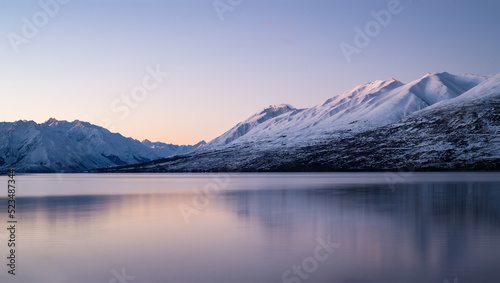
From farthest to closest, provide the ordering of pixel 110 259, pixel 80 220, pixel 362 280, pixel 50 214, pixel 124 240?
1. pixel 50 214
2. pixel 80 220
3. pixel 124 240
4. pixel 110 259
5. pixel 362 280

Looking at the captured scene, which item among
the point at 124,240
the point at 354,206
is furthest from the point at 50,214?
the point at 354,206

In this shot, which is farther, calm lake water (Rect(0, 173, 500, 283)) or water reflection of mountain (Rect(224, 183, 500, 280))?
water reflection of mountain (Rect(224, 183, 500, 280))

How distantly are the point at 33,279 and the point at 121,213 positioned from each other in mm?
24802

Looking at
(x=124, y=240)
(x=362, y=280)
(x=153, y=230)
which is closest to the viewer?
(x=362, y=280)

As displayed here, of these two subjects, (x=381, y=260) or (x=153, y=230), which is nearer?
(x=381, y=260)

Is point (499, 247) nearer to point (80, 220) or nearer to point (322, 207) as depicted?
point (322, 207)

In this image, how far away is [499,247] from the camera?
22500 mm

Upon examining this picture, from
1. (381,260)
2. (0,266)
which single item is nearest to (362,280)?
(381,260)

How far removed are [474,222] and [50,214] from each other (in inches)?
1330

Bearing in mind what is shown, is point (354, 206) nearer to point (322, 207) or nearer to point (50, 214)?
point (322, 207)

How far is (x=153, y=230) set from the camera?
100 ft

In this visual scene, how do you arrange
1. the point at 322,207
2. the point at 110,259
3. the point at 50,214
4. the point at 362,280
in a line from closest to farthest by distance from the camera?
the point at 362,280 < the point at 110,259 < the point at 50,214 < the point at 322,207

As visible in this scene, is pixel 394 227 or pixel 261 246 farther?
pixel 394 227

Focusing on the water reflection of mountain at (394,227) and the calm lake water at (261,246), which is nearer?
the calm lake water at (261,246)
